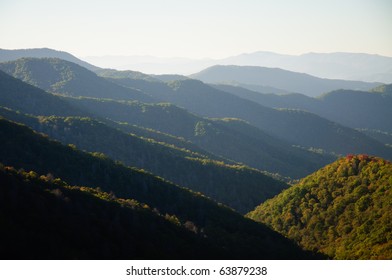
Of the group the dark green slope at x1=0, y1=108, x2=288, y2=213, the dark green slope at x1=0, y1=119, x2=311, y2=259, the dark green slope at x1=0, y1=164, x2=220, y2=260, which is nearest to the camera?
the dark green slope at x1=0, y1=164, x2=220, y2=260

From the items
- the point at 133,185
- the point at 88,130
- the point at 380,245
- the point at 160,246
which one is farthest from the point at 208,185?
the point at 160,246

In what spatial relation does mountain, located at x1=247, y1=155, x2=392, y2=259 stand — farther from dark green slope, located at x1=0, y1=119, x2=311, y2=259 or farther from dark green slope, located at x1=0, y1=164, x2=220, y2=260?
dark green slope, located at x1=0, y1=164, x2=220, y2=260

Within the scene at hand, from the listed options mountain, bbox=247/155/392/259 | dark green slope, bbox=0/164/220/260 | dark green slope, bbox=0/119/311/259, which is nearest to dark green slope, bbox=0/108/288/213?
mountain, bbox=247/155/392/259

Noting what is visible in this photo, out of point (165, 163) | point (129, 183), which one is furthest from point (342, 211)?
point (165, 163)

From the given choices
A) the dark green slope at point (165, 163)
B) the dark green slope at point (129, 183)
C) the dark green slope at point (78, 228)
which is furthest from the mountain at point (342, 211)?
the dark green slope at point (165, 163)

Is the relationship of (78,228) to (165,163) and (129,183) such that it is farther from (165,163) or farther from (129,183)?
(165,163)

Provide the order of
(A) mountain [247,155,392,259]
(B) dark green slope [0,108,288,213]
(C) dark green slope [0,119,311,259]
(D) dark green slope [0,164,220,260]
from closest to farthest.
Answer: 1. (D) dark green slope [0,164,220,260]
2. (A) mountain [247,155,392,259]
3. (C) dark green slope [0,119,311,259]
4. (B) dark green slope [0,108,288,213]
